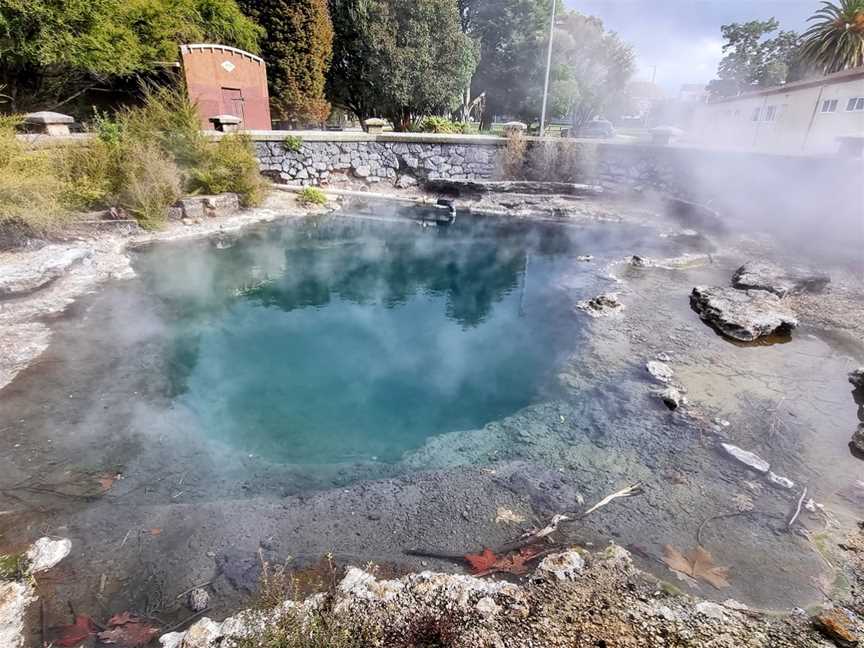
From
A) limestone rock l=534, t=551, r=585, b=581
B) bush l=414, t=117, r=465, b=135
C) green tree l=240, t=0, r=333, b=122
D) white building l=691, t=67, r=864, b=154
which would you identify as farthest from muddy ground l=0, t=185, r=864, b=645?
green tree l=240, t=0, r=333, b=122

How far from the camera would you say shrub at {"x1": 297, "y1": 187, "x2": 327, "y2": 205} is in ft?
49.3

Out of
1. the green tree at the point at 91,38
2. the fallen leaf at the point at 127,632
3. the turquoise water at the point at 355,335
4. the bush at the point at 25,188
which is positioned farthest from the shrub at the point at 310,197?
the fallen leaf at the point at 127,632

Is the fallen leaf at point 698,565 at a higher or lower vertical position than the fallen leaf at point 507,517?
higher

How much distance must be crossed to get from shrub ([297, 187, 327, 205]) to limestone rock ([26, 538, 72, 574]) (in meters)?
13.1

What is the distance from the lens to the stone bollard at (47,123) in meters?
10.9

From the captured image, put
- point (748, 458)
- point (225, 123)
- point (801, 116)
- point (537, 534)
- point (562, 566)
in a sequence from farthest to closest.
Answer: point (801, 116) < point (225, 123) < point (748, 458) < point (537, 534) < point (562, 566)

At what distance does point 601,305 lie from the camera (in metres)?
7.82

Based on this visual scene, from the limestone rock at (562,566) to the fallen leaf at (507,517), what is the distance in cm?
45

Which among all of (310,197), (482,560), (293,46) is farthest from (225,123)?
(482,560)

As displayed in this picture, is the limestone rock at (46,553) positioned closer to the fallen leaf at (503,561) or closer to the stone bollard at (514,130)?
the fallen leaf at (503,561)

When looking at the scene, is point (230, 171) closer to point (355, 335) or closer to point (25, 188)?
point (25, 188)

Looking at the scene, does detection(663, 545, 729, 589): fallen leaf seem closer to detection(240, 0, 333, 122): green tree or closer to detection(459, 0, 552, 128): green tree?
detection(240, 0, 333, 122): green tree

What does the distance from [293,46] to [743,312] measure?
2221 cm

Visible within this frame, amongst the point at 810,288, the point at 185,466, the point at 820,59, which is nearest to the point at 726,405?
the point at 810,288
